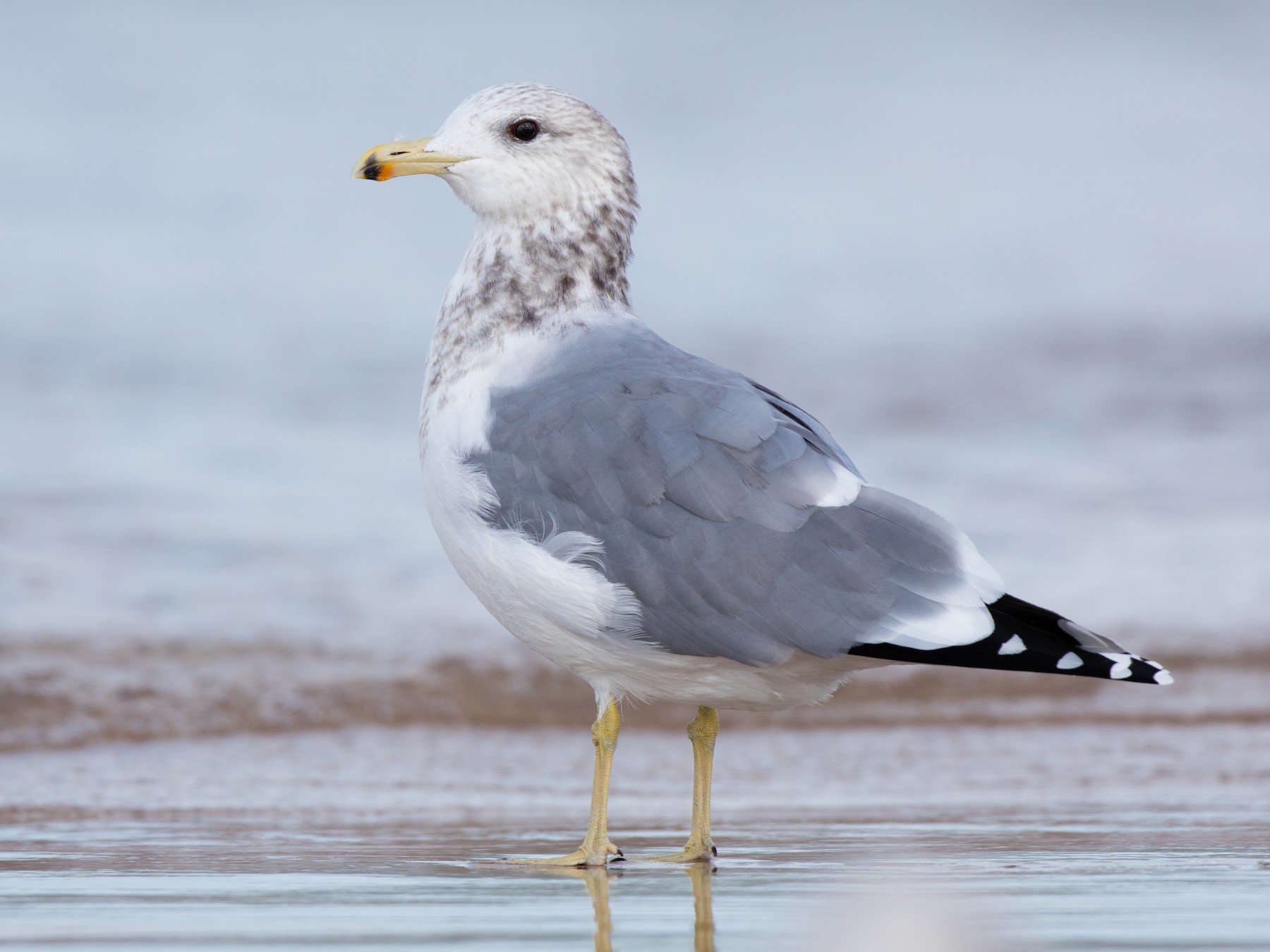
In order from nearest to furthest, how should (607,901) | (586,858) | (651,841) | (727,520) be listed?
(607,901) → (727,520) → (586,858) → (651,841)

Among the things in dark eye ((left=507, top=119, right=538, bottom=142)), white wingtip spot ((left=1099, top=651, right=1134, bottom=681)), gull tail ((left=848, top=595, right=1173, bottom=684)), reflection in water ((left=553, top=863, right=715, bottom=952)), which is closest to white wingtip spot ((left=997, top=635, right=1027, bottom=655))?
gull tail ((left=848, top=595, right=1173, bottom=684))

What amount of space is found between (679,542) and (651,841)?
112 cm

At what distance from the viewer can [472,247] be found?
3.94 metres

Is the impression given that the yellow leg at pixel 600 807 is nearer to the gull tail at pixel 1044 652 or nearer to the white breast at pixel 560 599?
the white breast at pixel 560 599

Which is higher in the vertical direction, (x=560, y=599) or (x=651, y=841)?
(x=560, y=599)

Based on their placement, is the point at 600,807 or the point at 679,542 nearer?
the point at 679,542

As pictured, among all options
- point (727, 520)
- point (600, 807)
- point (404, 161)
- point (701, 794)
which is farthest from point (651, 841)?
point (404, 161)

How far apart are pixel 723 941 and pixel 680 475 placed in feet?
3.07

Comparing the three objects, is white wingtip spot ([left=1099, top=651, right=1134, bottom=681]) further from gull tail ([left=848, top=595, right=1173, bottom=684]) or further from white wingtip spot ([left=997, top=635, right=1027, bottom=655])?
white wingtip spot ([left=997, top=635, right=1027, bottom=655])

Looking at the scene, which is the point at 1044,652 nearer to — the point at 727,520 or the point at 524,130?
the point at 727,520

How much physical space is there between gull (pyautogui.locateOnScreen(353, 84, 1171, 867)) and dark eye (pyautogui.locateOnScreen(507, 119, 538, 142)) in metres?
0.42

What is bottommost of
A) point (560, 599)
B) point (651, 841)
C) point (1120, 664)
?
point (651, 841)

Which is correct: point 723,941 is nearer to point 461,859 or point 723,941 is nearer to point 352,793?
point 461,859

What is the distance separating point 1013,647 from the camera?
2.89 meters
